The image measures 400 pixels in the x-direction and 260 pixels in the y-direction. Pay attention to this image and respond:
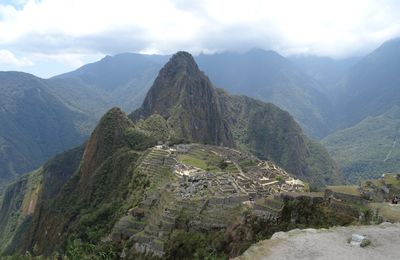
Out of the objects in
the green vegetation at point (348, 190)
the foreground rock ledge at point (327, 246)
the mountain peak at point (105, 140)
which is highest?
the foreground rock ledge at point (327, 246)

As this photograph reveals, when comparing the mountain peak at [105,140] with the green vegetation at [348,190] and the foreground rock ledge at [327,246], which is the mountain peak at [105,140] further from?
the foreground rock ledge at [327,246]

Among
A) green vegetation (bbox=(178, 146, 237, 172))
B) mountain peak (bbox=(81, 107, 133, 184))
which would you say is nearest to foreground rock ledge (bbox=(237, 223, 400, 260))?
green vegetation (bbox=(178, 146, 237, 172))

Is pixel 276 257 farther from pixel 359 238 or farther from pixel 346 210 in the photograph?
pixel 346 210

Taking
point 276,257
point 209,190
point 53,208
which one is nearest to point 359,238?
point 276,257

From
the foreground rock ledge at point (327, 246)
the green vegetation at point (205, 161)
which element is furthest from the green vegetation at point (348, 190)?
the green vegetation at point (205, 161)

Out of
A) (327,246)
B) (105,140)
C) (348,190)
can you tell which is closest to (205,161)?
(105,140)

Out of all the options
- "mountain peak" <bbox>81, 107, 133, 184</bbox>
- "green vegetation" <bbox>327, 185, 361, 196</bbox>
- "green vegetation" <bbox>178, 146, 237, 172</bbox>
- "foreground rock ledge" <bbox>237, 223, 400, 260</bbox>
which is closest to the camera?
"foreground rock ledge" <bbox>237, 223, 400, 260</bbox>

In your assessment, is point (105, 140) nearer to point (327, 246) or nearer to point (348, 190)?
point (348, 190)

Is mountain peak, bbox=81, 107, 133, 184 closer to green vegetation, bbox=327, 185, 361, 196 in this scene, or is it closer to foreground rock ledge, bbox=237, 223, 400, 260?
green vegetation, bbox=327, 185, 361, 196

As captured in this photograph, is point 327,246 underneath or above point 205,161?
above
